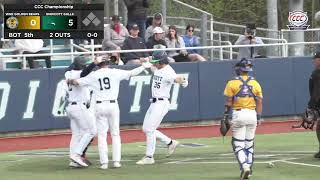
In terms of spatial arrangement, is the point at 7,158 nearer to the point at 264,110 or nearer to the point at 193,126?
the point at 193,126

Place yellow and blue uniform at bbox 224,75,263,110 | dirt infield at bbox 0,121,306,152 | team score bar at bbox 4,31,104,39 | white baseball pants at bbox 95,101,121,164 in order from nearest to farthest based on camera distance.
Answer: yellow and blue uniform at bbox 224,75,263,110 → white baseball pants at bbox 95,101,121,164 → team score bar at bbox 4,31,104,39 → dirt infield at bbox 0,121,306,152

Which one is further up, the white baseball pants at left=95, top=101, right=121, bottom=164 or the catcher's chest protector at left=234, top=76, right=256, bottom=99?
the catcher's chest protector at left=234, top=76, right=256, bottom=99

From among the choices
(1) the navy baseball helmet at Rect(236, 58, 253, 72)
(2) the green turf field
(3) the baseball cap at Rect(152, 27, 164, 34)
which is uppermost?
(3) the baseball cap at Rect(152, 27, 164, 34)

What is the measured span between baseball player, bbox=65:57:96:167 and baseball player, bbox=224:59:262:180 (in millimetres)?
3086

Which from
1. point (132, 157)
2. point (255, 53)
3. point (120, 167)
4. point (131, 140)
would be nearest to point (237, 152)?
point (120, 167)

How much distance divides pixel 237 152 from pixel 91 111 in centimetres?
347

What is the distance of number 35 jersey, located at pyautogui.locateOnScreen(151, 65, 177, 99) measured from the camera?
15648 millimetres

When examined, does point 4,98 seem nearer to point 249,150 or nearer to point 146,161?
point 146,161

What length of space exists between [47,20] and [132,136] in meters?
4.00

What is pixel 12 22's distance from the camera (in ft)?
64.3

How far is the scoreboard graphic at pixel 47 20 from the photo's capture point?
19.0 meters

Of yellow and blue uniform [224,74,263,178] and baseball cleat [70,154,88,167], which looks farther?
baseball cleat [70,154,88,167]

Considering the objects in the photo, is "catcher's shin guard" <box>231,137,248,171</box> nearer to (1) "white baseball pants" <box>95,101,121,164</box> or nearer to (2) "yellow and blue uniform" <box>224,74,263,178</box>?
(2) "yellow and blue uniform" <box>224,74,263,178</box>

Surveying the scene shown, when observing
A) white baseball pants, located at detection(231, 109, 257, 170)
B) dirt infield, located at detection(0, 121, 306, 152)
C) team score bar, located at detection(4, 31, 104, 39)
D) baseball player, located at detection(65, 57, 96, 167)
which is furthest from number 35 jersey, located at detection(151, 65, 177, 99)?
dirt infield, located at detection(0, 121, 306, 152)
